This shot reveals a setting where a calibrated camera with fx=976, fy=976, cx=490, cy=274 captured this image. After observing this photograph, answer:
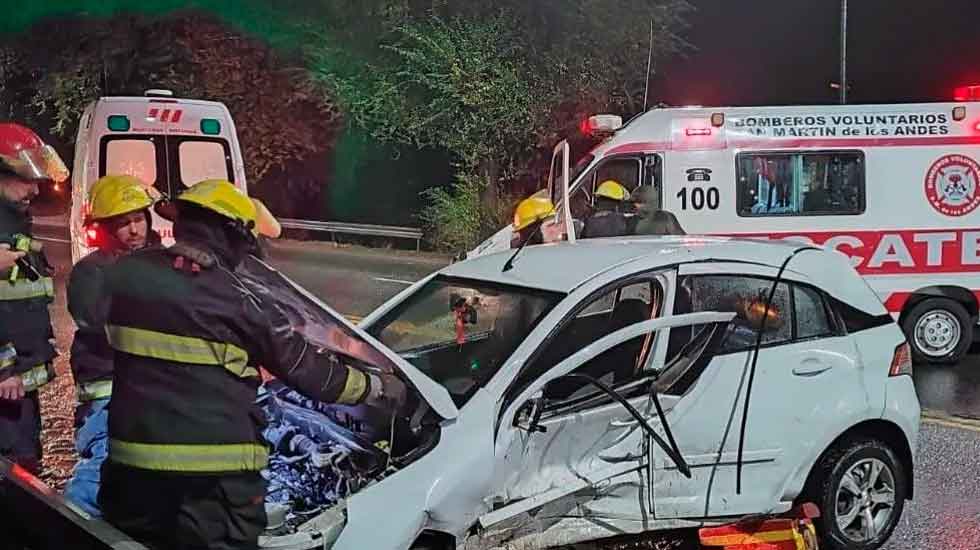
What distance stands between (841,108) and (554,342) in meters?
6.19

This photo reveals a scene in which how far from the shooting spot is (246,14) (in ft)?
55.7

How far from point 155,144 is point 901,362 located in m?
6.44

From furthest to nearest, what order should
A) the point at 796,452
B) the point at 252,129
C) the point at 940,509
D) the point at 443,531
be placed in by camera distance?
the point at 252,129
the point at 940,509
the point at 796,452
the point at 443,531

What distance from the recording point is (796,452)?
407cm

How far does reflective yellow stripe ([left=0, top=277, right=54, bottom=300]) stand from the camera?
4078 millimetres

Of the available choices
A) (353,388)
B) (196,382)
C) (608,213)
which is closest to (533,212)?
(608,213)

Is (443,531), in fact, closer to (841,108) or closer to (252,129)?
(841,108)

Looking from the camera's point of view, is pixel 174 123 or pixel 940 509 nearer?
pixel 940 509

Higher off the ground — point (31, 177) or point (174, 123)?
point (174, 123)

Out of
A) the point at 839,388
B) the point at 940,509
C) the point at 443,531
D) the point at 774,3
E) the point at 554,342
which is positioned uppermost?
the point at 774,3

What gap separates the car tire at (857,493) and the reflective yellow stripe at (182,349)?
8.62 ft

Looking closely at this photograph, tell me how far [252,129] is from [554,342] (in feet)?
42.0

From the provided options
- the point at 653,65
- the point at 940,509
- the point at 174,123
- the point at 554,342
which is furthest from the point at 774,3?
the point at 554,342

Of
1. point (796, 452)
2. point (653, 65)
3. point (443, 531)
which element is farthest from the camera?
point (653, 65)
